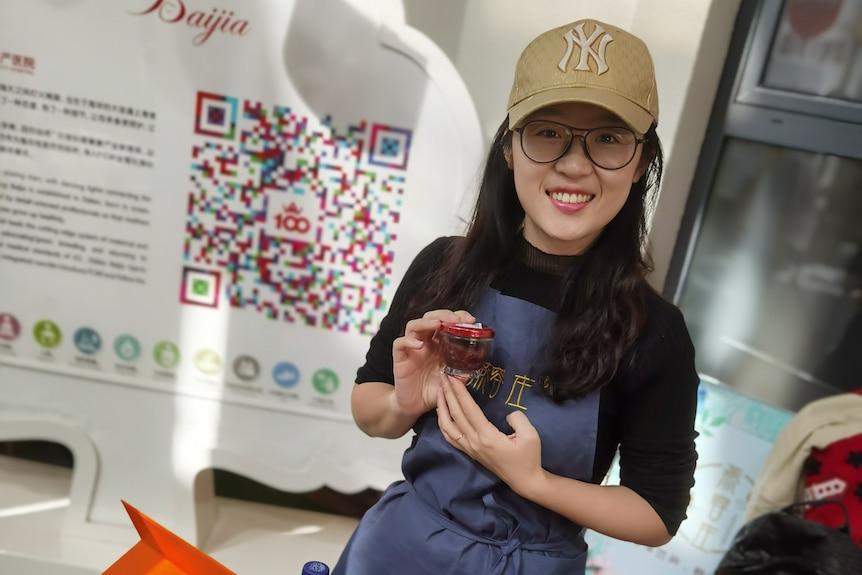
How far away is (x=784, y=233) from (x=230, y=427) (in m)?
2.28

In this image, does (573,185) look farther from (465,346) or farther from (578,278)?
(465,346)

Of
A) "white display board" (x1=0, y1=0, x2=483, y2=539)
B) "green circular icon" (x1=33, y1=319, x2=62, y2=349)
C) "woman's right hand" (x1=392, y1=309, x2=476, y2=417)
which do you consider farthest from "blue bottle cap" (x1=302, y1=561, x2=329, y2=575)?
"green circular icon" (x1=33, y1=319, x2=62, y2=349)

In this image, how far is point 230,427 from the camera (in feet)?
6.68

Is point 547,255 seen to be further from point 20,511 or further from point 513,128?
point 20,511

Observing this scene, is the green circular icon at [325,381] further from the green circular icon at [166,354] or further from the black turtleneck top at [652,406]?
the black turtleneck top at [652,406]

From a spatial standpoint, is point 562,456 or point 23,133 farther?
point 23,133

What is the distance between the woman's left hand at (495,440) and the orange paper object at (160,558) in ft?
1.31

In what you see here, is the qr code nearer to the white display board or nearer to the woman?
the white display board

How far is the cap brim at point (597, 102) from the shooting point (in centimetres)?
98

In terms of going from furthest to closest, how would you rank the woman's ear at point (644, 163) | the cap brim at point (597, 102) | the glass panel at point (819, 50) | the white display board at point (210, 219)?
the glass panel at point (819, 50) < the white display board at point (210, 219) < the woman's ear at point (644, 163) < the cap brim at point (597, 102)

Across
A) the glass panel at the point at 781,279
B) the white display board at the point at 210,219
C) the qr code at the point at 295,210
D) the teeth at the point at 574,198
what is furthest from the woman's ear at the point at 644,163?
the glass panel at the point at 781,279

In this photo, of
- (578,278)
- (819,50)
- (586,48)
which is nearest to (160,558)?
(578,278)

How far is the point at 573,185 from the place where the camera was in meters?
1.04

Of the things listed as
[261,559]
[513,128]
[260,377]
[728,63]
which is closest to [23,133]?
[260,377]
